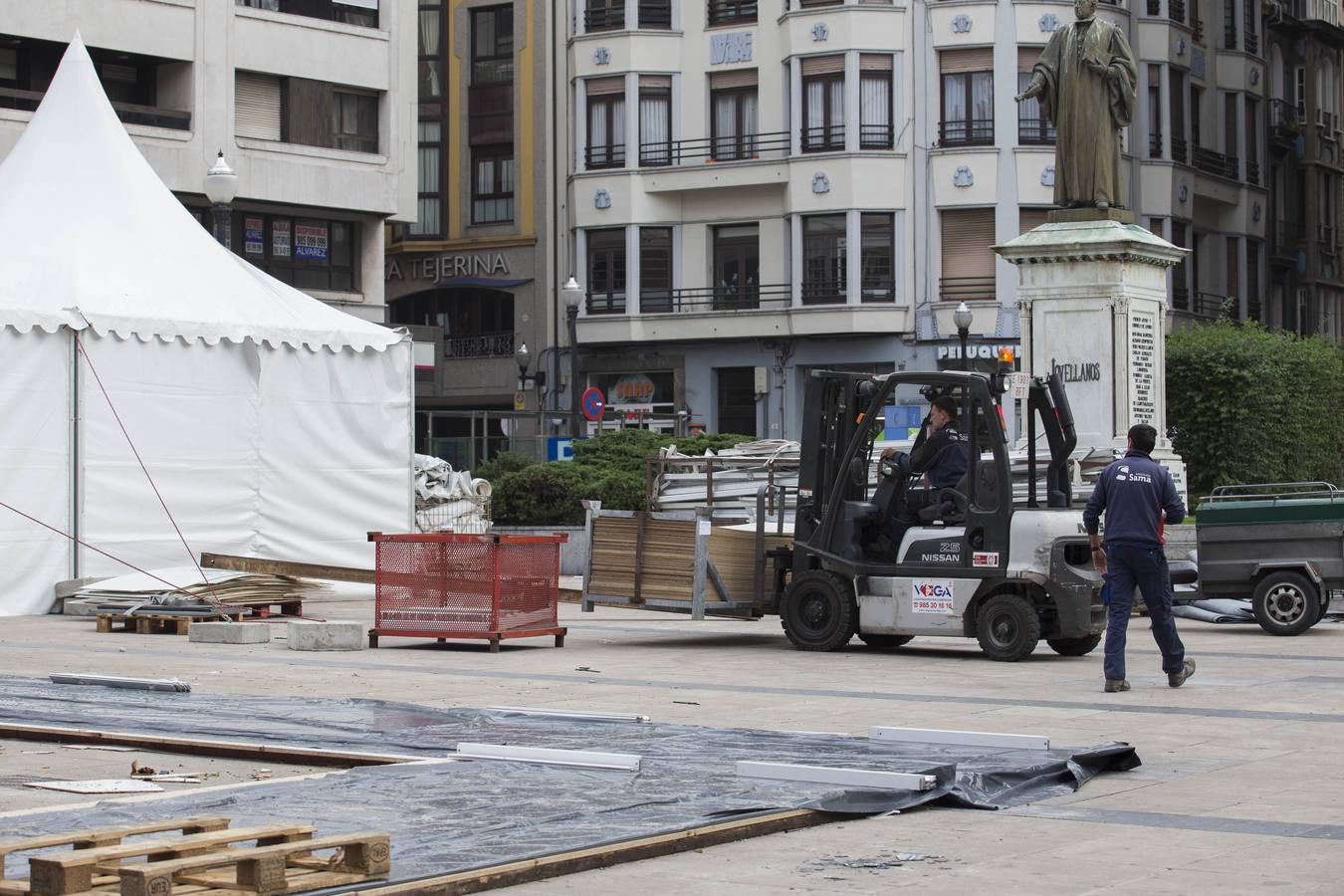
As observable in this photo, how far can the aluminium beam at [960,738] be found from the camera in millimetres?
9992

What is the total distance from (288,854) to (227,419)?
18.9 meters

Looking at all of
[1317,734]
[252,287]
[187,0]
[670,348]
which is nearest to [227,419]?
[252,287]

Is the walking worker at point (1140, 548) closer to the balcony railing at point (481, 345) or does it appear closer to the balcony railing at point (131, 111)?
the balcony railing at point (131, 111)

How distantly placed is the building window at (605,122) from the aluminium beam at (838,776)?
46196 mm

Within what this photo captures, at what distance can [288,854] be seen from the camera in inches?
249

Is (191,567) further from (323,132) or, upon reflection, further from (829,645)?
(323,132)

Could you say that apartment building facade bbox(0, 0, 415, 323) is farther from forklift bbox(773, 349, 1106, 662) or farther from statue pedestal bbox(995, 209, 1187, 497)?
forklift bbox(773, 349, 1106, 662)

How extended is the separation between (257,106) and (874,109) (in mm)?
15809

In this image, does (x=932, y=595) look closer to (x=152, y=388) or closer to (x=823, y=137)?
(x=152, y=388)

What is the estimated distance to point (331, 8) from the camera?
45781mm

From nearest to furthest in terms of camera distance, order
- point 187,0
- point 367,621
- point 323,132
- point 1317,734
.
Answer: point 1317,734 → point 367,621 → point 187,0 → point 323,132

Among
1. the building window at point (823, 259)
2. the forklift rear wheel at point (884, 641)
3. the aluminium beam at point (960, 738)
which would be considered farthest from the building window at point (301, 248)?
the aluminium beam at point (960, 738)

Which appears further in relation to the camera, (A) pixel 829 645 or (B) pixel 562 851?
(A) pixel 829 645

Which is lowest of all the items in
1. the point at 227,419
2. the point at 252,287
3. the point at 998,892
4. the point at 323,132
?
the point at 998,892
